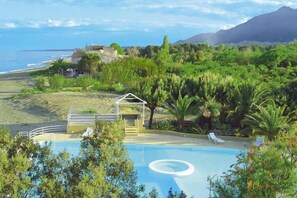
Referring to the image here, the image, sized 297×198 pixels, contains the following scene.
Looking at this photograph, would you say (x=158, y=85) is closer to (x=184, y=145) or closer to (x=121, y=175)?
(x=184, y=145)

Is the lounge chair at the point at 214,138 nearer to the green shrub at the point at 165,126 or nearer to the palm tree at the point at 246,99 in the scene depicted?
the palm tree at the point at 246,99

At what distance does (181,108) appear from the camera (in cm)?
1989

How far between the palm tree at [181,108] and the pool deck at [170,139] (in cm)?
87

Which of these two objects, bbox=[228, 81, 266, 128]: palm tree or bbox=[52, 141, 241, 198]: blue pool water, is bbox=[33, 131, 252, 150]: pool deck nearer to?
bbox=[52, 141, 241, 198]: blue pool water

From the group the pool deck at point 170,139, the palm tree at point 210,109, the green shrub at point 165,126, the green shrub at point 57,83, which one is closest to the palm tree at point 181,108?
the green shrub at point 165,126

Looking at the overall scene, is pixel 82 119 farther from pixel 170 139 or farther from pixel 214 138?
pixel 214 138

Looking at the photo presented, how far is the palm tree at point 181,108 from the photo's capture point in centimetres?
1989

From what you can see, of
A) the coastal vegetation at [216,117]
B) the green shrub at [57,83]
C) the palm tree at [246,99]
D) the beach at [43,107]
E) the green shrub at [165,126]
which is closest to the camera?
the coastal vegetation at [216,117]

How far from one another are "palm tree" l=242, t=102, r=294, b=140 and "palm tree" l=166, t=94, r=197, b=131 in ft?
10.7

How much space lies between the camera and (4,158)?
602 centimetres

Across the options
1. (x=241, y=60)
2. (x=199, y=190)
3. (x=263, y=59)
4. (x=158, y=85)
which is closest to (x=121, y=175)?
(x=199, y=190)

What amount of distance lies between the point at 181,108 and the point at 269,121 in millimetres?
4391

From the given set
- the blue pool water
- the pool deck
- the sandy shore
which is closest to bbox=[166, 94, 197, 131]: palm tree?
the pool deck

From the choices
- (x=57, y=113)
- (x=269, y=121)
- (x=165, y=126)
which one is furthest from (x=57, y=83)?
(x=269, y=121)
